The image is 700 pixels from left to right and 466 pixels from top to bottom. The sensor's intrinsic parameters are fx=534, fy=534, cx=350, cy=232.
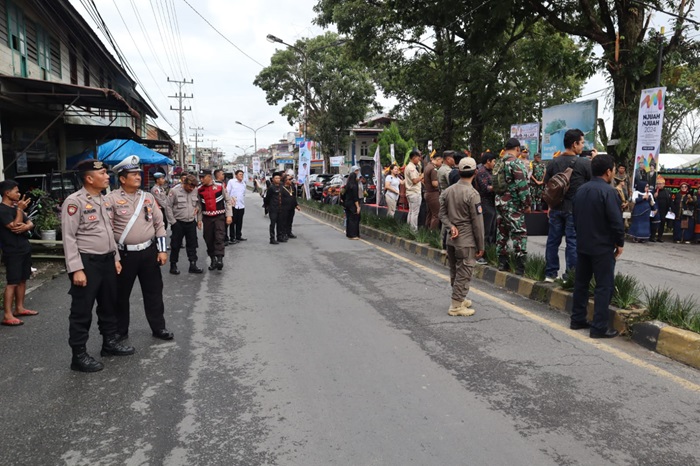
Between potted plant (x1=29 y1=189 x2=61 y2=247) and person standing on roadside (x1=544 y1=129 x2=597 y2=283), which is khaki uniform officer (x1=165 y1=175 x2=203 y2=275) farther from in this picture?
person standing on roadside (x1=544 y1=129 x2=597 y2=283)

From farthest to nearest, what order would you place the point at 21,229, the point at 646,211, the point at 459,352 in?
1. the point at 646,211
2. the point at 21,229
3. the point at 459,352

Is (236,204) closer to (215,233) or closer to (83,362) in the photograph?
(215,233)

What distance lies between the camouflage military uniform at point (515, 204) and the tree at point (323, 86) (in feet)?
119

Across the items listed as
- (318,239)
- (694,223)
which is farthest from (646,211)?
(318,239)

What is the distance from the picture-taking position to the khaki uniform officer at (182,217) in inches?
366

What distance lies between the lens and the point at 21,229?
599 cm

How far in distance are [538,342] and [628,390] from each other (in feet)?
3.85

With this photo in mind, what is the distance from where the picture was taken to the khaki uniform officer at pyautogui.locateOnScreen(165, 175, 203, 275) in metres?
9.30

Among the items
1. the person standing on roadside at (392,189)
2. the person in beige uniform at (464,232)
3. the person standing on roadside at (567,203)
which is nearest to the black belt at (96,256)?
the person in beige uniform at (464,232)

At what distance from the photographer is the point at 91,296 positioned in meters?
4.56

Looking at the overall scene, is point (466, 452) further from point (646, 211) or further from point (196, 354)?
point (646, 211)

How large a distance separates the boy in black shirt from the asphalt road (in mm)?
358

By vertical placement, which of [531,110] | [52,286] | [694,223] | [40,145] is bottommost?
[52,286]

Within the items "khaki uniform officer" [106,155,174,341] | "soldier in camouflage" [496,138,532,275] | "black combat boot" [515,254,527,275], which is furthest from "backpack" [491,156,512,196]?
"khaki uniform officer" [106,155,174,341]
